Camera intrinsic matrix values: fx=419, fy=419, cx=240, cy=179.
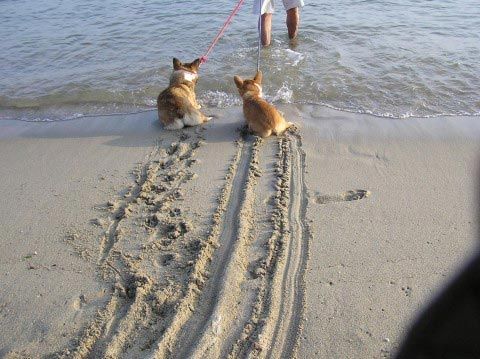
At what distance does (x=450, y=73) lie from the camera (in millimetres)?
6344

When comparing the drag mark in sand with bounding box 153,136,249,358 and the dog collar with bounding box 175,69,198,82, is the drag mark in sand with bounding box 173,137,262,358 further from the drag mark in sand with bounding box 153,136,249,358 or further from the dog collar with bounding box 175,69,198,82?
the dog collar with bounding box 175,69,198,82

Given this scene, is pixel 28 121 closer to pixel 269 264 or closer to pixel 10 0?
pixel 269 264

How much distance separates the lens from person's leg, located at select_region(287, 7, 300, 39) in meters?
7.88

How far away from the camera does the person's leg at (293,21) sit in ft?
25.8

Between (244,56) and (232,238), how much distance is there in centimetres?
505

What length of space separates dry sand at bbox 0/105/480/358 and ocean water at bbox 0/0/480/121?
3.51 feet

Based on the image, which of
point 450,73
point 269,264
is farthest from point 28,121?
point 450,73

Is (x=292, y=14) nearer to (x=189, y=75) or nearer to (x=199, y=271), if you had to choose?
(x=189, y=75)

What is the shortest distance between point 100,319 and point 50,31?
8291 millimetres

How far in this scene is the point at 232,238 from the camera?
11.0ft

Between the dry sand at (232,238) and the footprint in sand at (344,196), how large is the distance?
0.05ft

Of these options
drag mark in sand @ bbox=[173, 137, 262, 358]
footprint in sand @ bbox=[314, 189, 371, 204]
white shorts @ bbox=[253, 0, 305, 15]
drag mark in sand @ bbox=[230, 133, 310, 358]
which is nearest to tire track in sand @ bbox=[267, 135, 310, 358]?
drag mark in sand @ bbox=[230, 133, 310, 358]

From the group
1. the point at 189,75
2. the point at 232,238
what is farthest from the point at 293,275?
the point at 189,75

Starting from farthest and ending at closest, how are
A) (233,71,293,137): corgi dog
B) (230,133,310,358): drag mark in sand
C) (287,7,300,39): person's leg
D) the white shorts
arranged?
(287,7,300,39): person's leg
the white shorts
(233,71,293,137): corgi dog
(230,133,310,358): drag mark in sand
